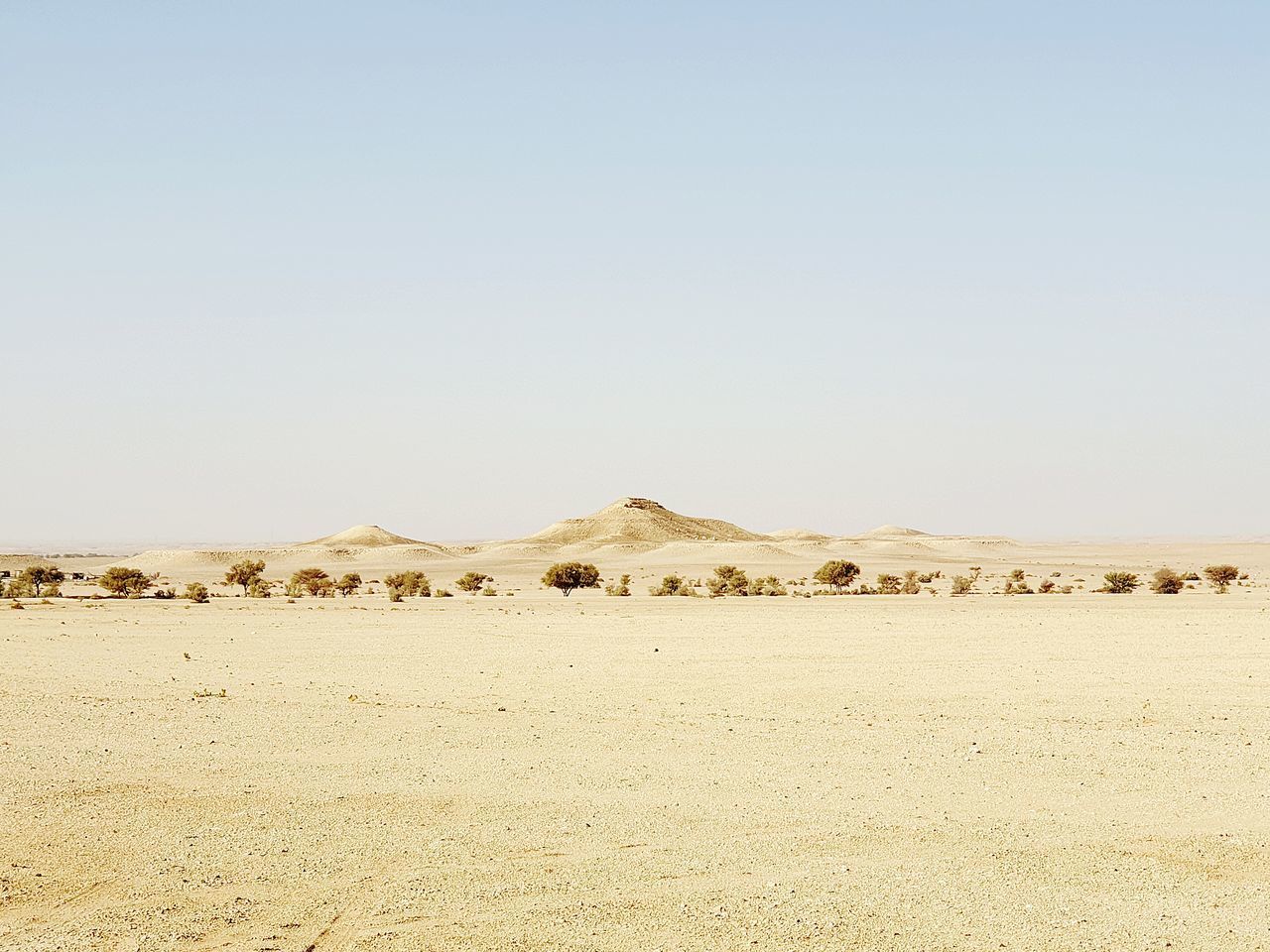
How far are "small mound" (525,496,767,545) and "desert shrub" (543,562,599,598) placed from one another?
80.3 meters

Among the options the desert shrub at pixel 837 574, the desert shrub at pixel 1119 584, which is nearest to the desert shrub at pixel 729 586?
the desert shrub at pixel 837 574

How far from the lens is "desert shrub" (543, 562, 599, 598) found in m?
65.9

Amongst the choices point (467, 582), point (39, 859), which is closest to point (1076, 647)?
point (39, 859)

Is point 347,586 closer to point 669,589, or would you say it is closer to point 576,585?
point 576,585

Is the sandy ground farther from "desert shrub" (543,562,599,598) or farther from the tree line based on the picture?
"desert shrub" (543,562,599,598)

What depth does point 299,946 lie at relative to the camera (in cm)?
830

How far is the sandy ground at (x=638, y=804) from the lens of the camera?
29.1 feet

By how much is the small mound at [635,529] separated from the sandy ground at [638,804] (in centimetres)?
12686

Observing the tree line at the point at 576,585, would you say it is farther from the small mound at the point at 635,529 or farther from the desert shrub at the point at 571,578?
the small mound at the point at 635,529

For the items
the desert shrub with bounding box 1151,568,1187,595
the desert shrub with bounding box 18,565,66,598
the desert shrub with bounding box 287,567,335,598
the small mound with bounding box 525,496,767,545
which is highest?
the small mound with bounding box 525,496,767,545

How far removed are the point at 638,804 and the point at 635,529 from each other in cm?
15421

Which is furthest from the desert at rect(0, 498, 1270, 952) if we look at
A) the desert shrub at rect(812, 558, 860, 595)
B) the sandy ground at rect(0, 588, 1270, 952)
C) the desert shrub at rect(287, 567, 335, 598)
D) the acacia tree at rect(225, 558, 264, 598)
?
the acacia tree at rect(225, 558, 264, 598)

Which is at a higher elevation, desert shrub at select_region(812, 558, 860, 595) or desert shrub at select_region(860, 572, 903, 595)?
desert shrub at select_region(812, 558, 860, 595)

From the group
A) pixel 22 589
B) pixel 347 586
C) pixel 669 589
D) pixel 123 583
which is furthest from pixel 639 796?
pixel 22 589
